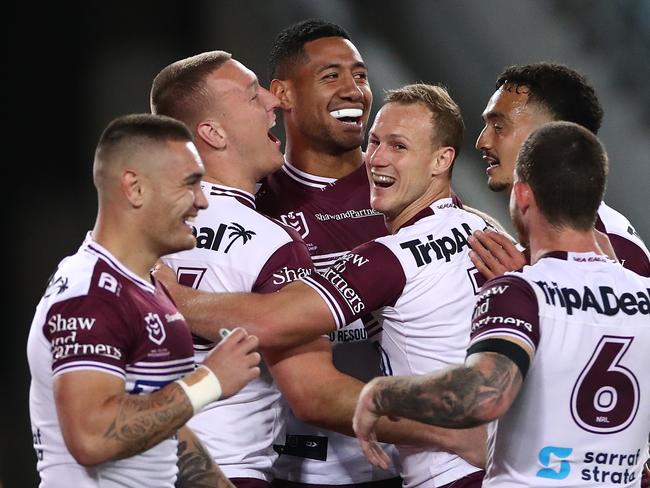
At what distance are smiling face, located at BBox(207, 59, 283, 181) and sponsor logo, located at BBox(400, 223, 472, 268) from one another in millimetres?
751

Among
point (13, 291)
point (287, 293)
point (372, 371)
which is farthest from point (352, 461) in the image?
point (13, 291)

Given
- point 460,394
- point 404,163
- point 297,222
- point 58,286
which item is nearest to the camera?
point 460,394

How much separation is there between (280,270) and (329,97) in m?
1.29

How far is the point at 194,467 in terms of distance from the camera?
3.24 metres

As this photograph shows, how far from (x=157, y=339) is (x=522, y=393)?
101cm

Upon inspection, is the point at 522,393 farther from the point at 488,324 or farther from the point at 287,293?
the point at 287,293

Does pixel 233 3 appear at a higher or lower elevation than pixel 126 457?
higher

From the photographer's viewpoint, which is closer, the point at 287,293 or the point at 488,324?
the point at 488,324

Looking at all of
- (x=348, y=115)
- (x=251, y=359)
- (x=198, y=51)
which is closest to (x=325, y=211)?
(x=348, y=115)

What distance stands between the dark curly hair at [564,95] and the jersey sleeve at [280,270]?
4.15 feet

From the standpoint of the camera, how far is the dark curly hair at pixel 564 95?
4414mm

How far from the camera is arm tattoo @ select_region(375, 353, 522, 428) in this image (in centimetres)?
287

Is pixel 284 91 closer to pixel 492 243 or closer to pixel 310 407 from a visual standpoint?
pixel 492 243

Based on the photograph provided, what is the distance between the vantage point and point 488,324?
2.99 meters
